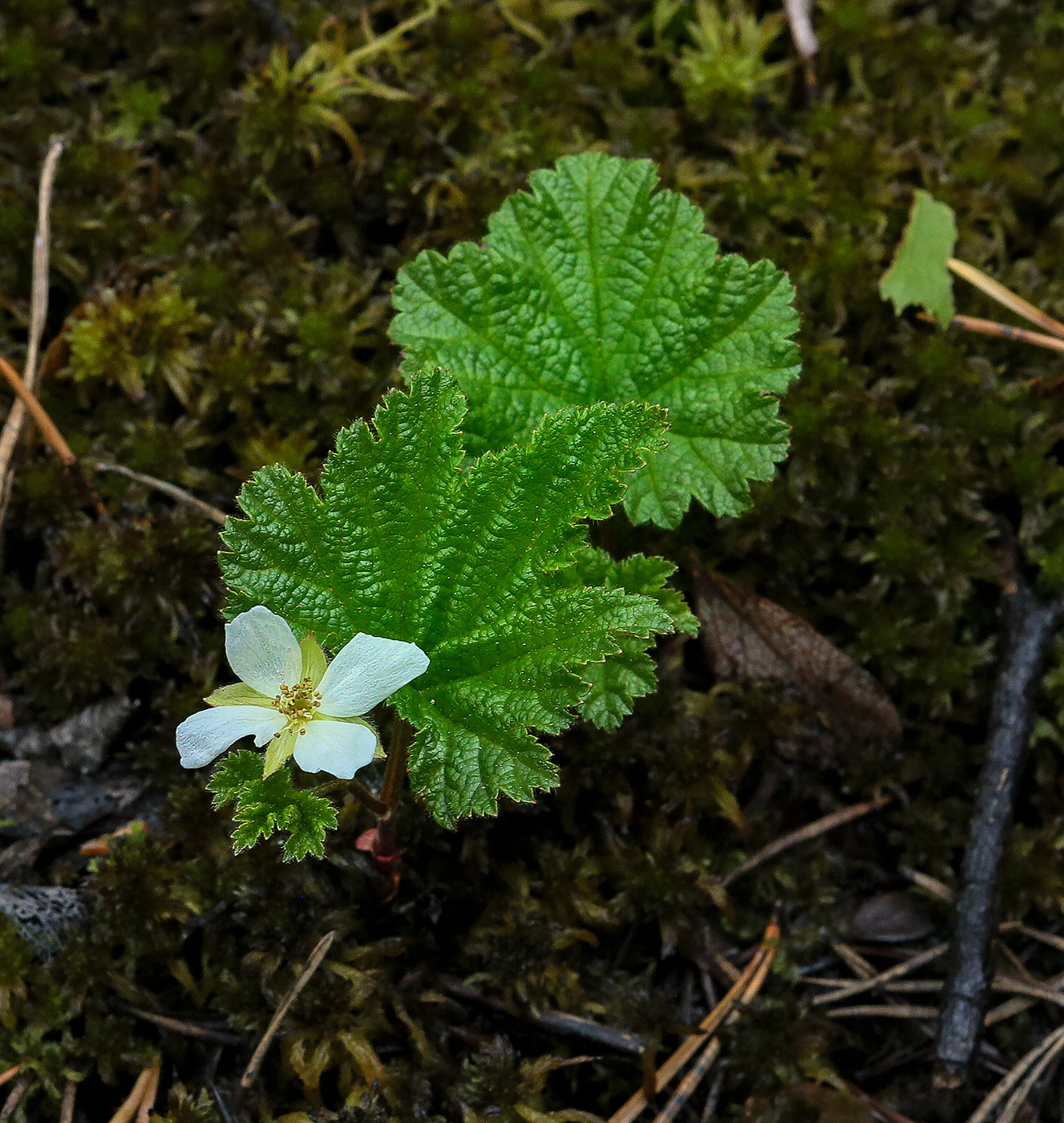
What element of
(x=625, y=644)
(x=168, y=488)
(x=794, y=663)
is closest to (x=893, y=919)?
(x=794, y=663)

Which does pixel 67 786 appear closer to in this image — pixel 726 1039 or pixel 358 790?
pixel 358 790

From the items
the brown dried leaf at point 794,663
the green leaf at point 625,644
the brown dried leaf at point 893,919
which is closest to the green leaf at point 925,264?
the brown dried leaf at point 794,663

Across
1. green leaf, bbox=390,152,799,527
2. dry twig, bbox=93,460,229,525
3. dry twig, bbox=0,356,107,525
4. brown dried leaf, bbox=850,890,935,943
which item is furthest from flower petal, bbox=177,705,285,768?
brown dried leaf, bbox=850,890,935,943

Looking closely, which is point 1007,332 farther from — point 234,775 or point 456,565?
point 234,775

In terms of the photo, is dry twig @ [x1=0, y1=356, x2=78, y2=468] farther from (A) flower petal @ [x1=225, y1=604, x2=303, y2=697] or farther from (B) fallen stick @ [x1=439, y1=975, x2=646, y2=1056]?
(B) fallen stick @ [x1=439, y1=975, x2=646, y2=1056]

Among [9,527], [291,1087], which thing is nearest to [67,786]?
[9,527]

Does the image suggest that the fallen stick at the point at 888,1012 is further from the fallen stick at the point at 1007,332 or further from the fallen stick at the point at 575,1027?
the fallen stick at the point at 1007,332
